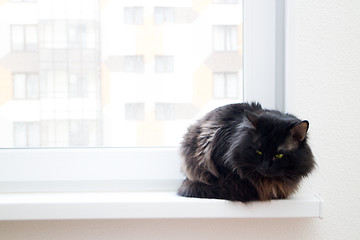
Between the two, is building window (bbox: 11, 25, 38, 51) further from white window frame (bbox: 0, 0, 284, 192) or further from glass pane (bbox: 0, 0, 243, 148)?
white window frame (bbox: 0, 0, 284, 192)

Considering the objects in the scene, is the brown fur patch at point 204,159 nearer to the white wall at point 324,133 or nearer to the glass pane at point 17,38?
the white wall at point 324,133

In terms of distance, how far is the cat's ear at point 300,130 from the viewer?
94cm

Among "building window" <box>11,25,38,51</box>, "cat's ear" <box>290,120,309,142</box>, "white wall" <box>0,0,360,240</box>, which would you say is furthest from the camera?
"building window" <box>11,25,38,51</box>

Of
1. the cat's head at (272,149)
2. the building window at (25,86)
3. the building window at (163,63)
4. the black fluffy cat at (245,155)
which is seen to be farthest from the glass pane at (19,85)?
the cat's head at (272,149)

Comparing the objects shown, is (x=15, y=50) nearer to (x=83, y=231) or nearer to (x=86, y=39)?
(x=86, y=39)

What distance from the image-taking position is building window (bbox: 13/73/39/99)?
4.16 feet

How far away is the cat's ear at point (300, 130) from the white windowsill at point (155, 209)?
18 centimetres

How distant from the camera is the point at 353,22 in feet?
3.80

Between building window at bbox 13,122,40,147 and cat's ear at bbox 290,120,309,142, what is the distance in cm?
81

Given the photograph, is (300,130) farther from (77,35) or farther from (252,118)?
(77,35)

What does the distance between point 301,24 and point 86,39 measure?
0.68 m

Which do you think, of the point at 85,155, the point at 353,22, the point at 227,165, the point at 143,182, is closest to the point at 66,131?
the point at 85,155

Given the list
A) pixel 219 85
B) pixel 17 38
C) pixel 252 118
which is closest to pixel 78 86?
pixel 17 38

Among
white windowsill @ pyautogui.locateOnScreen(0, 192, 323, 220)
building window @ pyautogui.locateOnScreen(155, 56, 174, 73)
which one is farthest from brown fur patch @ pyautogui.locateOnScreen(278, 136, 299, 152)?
building window @ pyautogui.locateOnScreen(155, 56, 174, 73)
